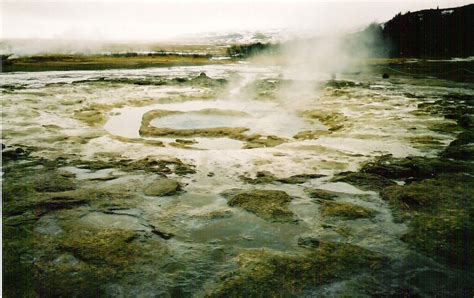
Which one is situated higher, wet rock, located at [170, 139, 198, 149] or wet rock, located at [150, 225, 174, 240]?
wet rock, located at [170, 139, 198, 149]

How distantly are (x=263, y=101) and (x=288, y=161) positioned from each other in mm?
10029

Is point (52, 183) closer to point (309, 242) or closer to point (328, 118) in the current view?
point (309, 242)

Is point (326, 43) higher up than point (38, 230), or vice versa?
point (326, 43)

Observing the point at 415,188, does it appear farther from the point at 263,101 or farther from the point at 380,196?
the point at 263,101

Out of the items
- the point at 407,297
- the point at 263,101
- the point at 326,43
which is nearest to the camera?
the point at 407,297

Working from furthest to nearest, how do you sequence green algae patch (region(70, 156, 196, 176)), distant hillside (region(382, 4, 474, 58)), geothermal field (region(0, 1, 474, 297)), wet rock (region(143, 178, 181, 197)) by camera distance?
1. distant hillside (region(382, 4, 474, 58))
2. green algae patch (region(70, 156, 196, 176))
3. wet rock (region(143, 178, 181, 197))
4. geothermal field (region(0, 1, 474, 297))

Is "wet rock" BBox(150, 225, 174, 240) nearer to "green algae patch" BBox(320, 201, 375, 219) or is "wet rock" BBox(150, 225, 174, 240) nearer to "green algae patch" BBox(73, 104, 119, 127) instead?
"green algae patch" BBox(320, 201, 375, 219)

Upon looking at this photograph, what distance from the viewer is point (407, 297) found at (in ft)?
11.7

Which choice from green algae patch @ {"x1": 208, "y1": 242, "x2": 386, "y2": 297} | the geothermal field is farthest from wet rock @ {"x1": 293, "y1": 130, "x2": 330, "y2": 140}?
green algae patch @ {"x1": 208, "y1": 242, "x2": 386, "y2": 297}

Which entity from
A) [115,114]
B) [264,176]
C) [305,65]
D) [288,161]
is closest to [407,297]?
[264,176]

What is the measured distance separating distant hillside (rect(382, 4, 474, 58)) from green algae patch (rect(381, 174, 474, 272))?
39915 mm

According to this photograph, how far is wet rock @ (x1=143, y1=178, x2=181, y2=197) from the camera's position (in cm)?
618

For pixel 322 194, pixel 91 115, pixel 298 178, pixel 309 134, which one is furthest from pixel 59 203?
pixel 91 115

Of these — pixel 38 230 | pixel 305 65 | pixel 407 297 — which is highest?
pixel 305 65
